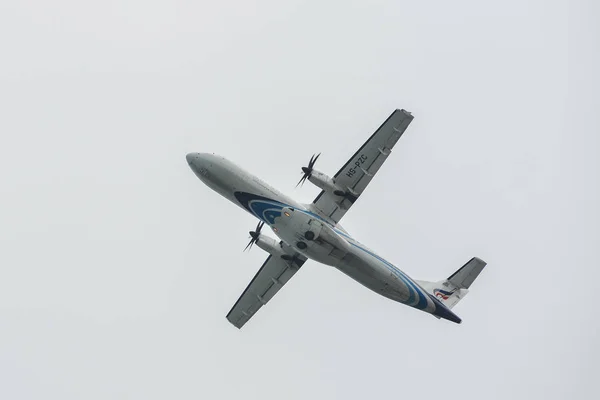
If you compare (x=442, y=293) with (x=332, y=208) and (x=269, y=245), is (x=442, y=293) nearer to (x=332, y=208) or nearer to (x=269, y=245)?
(x=332, y=208)

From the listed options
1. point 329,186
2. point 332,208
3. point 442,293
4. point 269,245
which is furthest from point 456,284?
point 269,245

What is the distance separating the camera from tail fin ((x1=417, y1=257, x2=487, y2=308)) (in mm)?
47656

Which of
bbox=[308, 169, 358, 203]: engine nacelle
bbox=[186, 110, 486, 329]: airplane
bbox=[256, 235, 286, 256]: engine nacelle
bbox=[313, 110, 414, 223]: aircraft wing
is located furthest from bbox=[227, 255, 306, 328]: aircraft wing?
bbox=[308, 169, 358, 203]: engine nacelle

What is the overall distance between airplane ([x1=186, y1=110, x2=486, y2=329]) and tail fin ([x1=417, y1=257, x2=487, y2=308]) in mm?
2153

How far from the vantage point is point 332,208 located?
145 feet

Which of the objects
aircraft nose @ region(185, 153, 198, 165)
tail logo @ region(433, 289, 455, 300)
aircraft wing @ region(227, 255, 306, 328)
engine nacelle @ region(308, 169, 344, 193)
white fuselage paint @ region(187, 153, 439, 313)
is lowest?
aircraft wing @ region(227, 255, 306, 328)

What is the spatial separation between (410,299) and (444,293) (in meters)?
4.22

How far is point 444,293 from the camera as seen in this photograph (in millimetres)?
47781

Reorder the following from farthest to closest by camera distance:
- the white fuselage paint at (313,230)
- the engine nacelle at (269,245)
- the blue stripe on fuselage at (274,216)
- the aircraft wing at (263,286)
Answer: the aircraft wing at (263,286)
the engine nacelle at (269,245)
the blue stripe on fuselage at (274,216)
the white fuselage paint at (313,230)

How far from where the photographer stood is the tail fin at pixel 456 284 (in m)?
47.7

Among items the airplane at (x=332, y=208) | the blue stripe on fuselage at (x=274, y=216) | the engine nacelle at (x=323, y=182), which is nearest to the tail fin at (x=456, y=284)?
the airplane at (x=332, y=208)

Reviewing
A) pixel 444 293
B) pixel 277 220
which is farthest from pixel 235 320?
pixel 444 293

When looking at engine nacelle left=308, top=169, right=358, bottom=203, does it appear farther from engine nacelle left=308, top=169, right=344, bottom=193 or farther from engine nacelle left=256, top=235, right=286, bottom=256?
engine nacelle left=256, top=235, right=286, bottom=256

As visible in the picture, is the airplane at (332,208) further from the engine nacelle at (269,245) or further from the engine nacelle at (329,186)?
the engine nacelle at (269,245)
